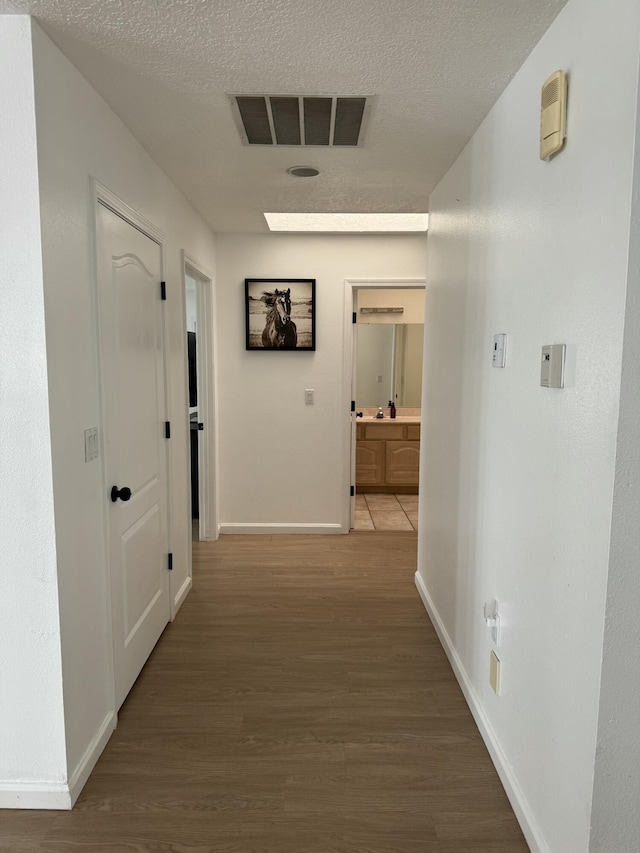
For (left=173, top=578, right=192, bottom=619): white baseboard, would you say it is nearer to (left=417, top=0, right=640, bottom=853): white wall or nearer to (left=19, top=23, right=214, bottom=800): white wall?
(left=19, top=23, right=214, bottom=800): white wall

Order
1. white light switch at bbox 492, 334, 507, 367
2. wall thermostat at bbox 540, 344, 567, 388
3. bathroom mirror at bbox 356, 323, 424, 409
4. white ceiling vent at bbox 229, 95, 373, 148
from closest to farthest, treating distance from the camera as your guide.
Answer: wall thermostat at bbox 540, 344, 567, 388 < white light switch at bbox 492, 334, 507, 367 < white ceiling vent at bbox 229, 95, 373, 148 < bathroom mirror at bbox 356, 323, 424, 409

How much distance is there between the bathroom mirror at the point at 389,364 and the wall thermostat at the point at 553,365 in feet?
15.0

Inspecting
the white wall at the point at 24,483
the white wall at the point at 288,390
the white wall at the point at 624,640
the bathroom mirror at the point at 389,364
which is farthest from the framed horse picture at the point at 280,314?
the white wall at the point at 624,640

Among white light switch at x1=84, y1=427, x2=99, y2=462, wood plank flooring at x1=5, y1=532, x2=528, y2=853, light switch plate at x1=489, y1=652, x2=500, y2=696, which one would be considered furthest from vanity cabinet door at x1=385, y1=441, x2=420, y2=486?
white light switch at x1=84, y1=427, x2=99, y2=462

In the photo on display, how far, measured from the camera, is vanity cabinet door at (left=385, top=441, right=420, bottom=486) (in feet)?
19.5

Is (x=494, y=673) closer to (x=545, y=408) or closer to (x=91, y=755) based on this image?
(x=545, y=408)

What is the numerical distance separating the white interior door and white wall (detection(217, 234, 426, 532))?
5.25 ft

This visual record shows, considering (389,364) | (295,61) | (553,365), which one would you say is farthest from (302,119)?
(389,364)

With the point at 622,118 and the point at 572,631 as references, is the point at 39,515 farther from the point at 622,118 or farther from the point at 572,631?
the point at 622,118

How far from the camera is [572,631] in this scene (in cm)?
139

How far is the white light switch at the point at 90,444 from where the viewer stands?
1901 mm

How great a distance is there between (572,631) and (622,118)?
1.19m

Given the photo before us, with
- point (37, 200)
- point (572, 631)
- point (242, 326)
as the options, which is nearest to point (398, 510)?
point (242, 326)

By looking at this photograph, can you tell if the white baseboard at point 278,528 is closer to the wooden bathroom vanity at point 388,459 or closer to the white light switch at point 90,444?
the wooden bathroom vanity at point 388,459
